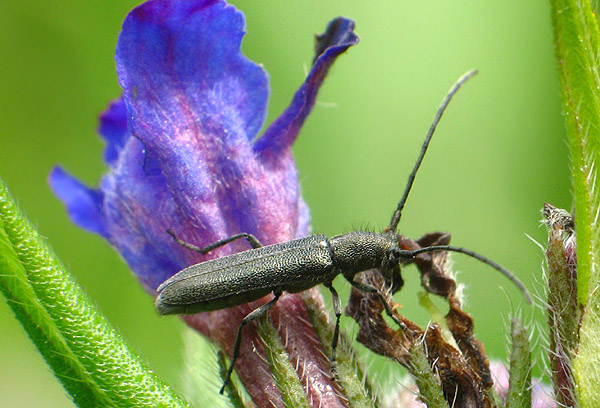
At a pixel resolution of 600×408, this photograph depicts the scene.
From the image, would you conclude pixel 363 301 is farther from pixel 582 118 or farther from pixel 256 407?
pixel 582 118

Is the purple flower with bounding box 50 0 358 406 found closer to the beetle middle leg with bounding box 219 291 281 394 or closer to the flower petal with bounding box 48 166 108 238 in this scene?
the beetle middle leg with bounding box 219 291 281 394

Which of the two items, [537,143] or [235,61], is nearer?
[235,61]

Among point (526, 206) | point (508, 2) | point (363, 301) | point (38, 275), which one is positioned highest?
point (508, 2)

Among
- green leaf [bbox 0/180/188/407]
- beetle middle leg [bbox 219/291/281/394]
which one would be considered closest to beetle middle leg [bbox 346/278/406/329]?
beetle middle leg [bbox 219/291/281/394]

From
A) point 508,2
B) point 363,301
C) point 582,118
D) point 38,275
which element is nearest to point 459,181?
point 508,2

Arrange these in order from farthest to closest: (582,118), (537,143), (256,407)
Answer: (537,143) < (256,407) < (582,118)

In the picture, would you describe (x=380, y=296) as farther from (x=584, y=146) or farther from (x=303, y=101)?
(x=584, y=146)
